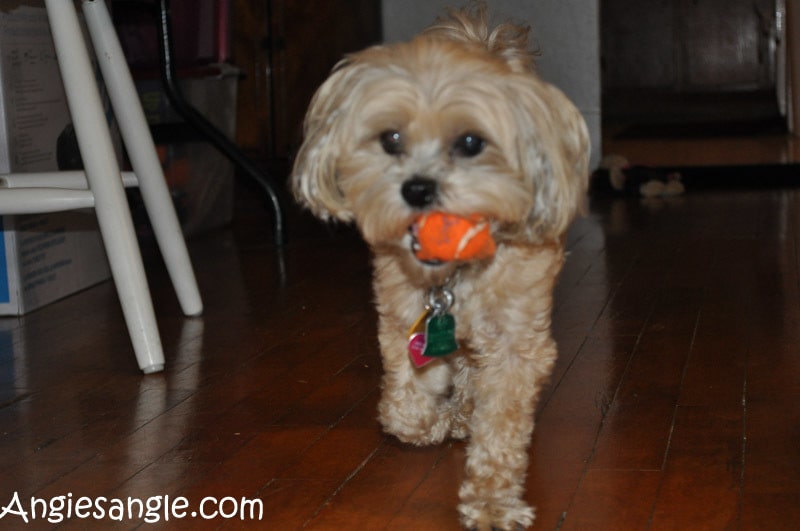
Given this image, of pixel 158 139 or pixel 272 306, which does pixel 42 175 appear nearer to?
pixel 272 306

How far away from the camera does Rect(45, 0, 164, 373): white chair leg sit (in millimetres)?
2719

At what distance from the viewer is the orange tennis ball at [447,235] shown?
179 centimetres

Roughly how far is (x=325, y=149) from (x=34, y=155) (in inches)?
80.8

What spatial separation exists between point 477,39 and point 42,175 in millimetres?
1525

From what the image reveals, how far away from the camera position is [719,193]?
21.0 ft

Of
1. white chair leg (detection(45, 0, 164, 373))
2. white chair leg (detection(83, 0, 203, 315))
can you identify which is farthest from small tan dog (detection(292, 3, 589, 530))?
white chair leg (detection(83, 0, 203, 315))

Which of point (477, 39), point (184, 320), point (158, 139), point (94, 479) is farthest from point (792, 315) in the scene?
point (158, 139)

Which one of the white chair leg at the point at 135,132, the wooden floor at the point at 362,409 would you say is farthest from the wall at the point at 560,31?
the white chair leg at the point at 135,132

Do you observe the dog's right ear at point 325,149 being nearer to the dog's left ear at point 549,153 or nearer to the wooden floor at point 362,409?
the dog's left ear at point 549,153

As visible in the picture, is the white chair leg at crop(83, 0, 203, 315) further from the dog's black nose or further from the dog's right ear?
the dog's black nose

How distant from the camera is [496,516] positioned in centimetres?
181

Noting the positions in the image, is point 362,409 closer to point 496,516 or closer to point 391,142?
point 496,516

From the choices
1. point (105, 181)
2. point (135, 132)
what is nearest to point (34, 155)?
point (135, 132)

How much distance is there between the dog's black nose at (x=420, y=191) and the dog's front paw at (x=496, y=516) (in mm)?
506
